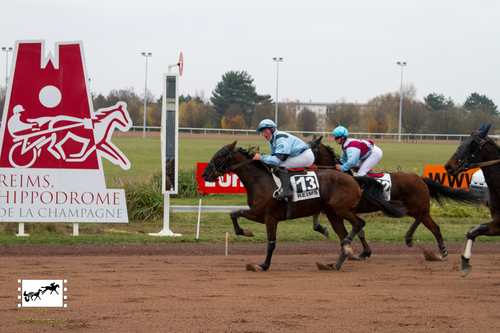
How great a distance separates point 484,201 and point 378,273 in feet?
10.2

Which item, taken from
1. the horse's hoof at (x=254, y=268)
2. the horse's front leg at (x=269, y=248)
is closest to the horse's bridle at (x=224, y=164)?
the horse's front leg at (x=269, y=248)

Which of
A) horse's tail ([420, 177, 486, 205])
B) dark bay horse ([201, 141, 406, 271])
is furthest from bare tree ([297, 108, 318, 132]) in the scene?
dark bay horse ([201, 141, 406, 271])

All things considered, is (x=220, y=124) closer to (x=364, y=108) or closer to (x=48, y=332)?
(x=364, y=108)

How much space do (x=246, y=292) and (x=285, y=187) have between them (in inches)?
73.7

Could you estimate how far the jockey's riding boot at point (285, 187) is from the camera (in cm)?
706

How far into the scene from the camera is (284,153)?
716cm

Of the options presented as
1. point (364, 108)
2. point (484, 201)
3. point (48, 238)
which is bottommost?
point (48, 238)

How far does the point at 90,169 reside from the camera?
10156mm

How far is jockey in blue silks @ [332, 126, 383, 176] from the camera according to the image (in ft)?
27.0

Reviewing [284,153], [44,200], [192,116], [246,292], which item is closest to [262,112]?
[192,116]

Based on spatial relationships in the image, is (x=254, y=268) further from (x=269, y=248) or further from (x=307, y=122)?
(x=307, y=122)

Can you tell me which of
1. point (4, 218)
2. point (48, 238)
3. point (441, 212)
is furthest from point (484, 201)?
point (4, 218)

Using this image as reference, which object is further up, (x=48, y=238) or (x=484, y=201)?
(x=484, y=201)
